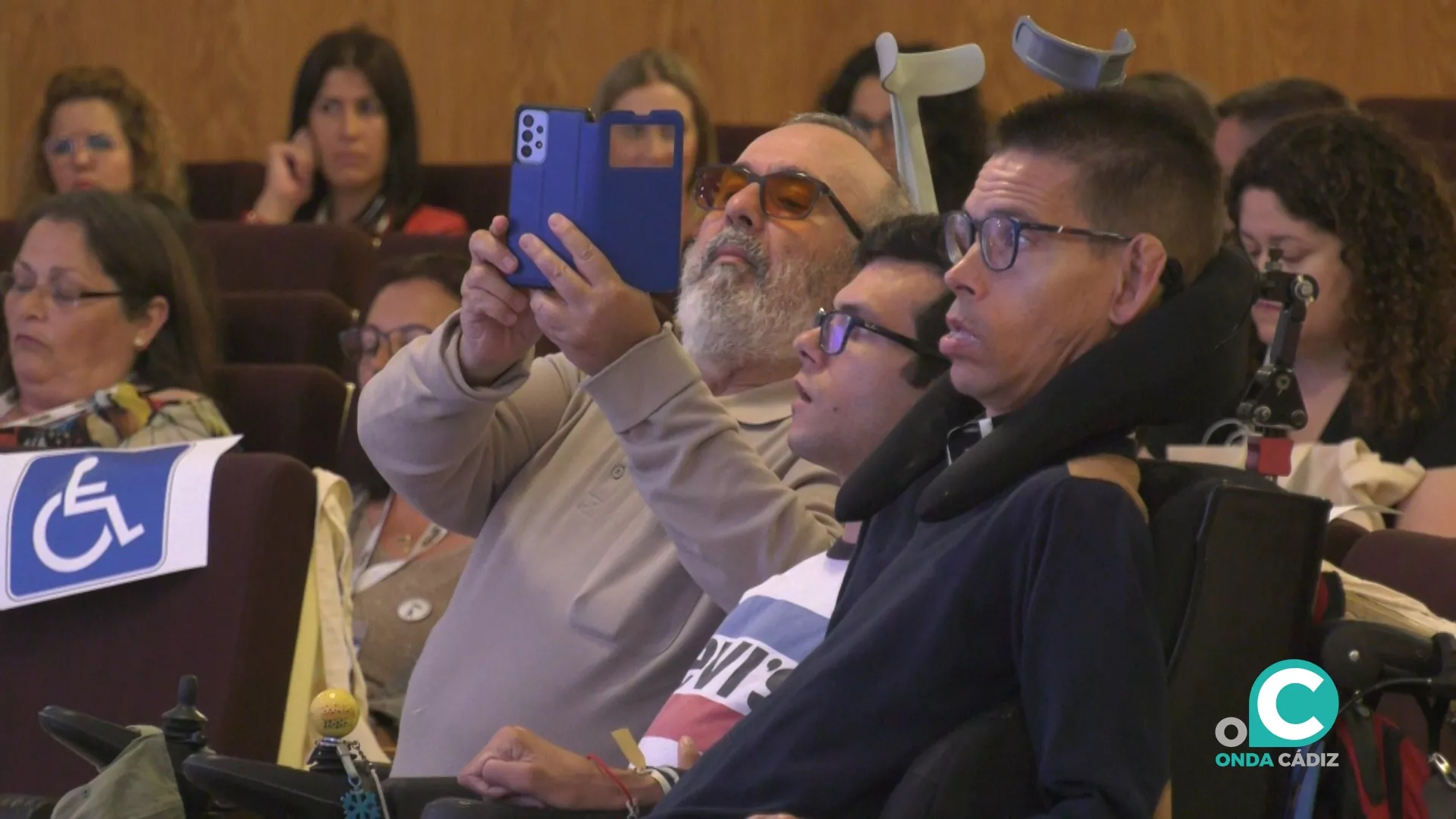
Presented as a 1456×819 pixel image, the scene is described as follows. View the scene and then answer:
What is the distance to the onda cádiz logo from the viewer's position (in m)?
1.17

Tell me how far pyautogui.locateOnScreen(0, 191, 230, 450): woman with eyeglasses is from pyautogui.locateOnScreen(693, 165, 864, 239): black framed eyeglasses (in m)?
1.03

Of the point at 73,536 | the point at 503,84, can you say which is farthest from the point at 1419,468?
the point at 503,84

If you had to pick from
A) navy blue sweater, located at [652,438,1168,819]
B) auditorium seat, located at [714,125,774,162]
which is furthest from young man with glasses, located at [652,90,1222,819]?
auditorium seat, located at [714,125,774,162]

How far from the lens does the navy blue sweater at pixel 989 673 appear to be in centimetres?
109

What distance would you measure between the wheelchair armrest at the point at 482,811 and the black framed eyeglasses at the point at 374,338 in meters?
1.52

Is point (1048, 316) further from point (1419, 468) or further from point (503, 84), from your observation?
point (503, 84)

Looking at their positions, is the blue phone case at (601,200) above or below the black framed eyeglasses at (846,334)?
above

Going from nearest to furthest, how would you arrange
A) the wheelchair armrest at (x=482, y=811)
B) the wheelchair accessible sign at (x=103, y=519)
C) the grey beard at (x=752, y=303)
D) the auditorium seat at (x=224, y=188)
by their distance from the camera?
1. the wheelchair armrest at (x=482, y=811)
2. the grey beard at (x=752, y=303)
3. the wheelchair accessible sign at (x=103, y=519)
4. the auditorium seat at (x=224, y=188)

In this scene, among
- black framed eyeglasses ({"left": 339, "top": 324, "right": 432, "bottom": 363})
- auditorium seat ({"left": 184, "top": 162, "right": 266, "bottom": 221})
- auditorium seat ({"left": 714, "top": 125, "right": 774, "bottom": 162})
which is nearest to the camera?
black framed eyeglasses ({"left": 339, "top": 324, "right": 432, "bottom": 363})

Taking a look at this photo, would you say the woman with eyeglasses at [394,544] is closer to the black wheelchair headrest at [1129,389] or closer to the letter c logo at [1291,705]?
the black wheelchair headrest at [1129,389]

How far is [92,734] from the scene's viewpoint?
1.60 m

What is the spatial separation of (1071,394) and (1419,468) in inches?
39.2

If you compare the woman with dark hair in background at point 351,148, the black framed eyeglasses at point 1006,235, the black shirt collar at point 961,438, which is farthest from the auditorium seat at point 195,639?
the woman with dark hair in background at point 351,148

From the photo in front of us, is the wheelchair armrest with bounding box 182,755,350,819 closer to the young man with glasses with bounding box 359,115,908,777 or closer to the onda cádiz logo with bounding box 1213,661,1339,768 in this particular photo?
the young man with glasses with bounding box 359,115,908,777
